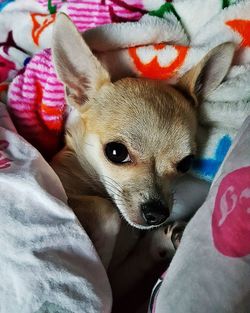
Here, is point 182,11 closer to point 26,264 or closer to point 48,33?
point 48,33

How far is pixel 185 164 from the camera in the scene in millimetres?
1550

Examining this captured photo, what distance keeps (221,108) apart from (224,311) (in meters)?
0.70

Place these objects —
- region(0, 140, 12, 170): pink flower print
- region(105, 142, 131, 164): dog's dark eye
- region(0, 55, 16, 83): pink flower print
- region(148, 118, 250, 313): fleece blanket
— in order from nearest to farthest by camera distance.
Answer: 1. region(148, 118, 250, 313): fleece blanket
2. region(0, 140, 12, 170): pink flower print
3. region(105, 142, 131, 164): dog's dark eye
4. region(0, 55, 16, 83): pink flower print

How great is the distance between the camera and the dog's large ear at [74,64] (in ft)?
4.62

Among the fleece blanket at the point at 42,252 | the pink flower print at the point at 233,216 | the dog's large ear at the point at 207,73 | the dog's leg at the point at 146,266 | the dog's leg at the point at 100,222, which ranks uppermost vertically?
the dog's large ear at the point at 207,73

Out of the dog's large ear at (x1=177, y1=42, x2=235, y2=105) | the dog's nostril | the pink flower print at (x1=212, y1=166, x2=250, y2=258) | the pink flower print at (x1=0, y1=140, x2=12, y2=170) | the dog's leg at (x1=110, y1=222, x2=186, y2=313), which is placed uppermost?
the dog's large ear at (x1=177, y1=42, x2=235, y2=105)

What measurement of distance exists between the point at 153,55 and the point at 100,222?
534mm

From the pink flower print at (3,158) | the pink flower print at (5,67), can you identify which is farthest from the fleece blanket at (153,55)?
the pink flower print at (3,158)

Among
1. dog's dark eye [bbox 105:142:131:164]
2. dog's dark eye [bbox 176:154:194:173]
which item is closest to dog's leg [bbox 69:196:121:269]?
dog's dark eye [bbox 105:142:131:164]

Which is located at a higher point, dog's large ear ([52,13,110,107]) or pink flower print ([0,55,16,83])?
dog's large ear ([52,13,110,107])

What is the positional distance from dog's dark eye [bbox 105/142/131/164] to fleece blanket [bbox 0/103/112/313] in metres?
0.19

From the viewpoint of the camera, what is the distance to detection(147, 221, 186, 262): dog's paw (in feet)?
4.99

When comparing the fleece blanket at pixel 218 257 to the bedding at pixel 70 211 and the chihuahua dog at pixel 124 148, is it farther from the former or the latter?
the chihuahua dog at pixel 124 148

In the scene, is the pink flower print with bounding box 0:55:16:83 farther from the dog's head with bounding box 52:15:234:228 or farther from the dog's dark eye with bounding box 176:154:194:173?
the dog's dark eye with bounding box 176:154:194:173
